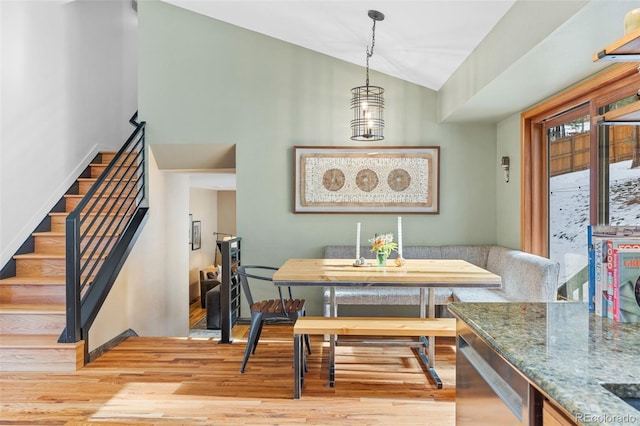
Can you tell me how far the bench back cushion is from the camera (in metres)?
3.26

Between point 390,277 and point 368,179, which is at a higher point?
point 368,179

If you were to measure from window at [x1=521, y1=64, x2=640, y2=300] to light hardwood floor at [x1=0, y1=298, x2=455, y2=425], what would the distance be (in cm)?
135

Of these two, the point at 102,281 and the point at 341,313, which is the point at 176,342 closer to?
the point at 102,281

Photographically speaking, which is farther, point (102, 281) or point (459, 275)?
point (102, 281)

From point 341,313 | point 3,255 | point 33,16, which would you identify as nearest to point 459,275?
point 341,313

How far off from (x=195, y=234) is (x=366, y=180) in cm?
616

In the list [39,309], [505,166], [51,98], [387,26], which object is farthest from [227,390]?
[51,98]

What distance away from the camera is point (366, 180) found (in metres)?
4.64

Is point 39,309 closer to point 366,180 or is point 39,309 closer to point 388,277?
point 388,277

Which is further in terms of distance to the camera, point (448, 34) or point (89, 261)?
point (89, 261)

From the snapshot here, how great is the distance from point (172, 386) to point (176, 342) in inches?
39.0

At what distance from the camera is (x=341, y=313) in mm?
4574

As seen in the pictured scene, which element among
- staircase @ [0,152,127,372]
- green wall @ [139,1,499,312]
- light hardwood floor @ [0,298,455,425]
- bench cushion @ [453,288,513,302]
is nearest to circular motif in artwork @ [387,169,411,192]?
green wall @ [139,1,499,312]

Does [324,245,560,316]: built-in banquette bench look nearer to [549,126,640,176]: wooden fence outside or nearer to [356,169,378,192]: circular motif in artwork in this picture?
[356,169,378,192]: circular motif in artwork
